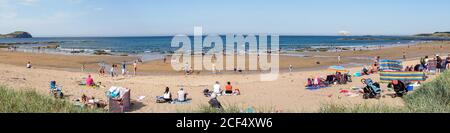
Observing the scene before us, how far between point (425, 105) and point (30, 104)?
541 cm

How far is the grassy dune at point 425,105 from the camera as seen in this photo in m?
5.07

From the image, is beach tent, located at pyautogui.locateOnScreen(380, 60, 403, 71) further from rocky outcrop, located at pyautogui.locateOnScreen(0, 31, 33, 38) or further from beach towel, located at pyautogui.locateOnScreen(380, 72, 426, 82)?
rocky outcrop, located at pyautogui.locateOnScreen(0, 31, 33, 38)

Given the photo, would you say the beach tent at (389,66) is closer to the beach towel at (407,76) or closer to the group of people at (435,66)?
the group of people at (435,66)

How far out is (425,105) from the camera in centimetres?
564

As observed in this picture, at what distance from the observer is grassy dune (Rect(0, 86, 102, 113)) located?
4.88m

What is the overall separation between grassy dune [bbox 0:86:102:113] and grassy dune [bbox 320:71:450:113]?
3.33 metres

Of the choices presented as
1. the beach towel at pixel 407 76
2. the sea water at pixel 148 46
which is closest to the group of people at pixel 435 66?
the beach towel at pixel 407 76

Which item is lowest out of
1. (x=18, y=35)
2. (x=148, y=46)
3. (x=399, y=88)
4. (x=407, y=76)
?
(x=399, y=88)

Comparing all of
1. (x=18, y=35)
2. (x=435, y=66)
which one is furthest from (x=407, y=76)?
(x=18, y=35)

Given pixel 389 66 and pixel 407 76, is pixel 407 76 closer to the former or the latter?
pixel 407 76

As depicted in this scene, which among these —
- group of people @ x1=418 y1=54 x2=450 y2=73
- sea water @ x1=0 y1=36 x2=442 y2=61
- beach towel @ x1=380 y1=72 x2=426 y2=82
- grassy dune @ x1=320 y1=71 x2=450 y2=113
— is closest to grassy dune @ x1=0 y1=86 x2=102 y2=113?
grassy dune @ x1=320 y1=71 x2=450 y2=113
